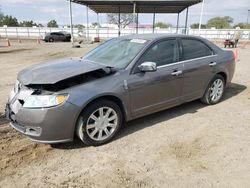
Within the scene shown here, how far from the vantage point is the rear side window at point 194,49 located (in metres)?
4.71

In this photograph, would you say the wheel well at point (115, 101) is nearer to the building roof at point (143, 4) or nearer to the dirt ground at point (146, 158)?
the dirt ground at point (146, 158)

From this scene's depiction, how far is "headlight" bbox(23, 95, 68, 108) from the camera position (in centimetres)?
318

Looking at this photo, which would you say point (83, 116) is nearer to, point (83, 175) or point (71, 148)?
point (71, 148)

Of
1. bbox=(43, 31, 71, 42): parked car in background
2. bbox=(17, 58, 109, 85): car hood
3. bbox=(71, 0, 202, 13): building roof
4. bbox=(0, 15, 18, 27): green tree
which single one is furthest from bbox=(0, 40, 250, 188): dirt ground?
bbox=(0, 15, 18, 27): green tree

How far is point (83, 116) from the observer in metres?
3.41

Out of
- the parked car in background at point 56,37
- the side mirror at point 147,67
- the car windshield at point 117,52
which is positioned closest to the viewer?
the side mirror at point 147,67

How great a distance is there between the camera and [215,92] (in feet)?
17.9

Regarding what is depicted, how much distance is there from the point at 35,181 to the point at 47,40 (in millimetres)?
34140

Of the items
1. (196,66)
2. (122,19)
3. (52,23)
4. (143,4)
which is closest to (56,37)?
(143,4)

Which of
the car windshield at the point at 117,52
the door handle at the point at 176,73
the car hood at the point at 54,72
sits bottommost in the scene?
the door handle at the point at 176,73

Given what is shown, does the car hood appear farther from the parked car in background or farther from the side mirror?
the parked car in background

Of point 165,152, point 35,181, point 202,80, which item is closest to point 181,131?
point 165,152

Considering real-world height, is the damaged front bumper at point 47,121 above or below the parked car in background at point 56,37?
below

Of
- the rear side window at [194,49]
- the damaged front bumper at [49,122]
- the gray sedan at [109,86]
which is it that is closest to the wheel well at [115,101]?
the gray sedan at [109,86]
